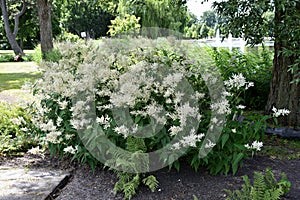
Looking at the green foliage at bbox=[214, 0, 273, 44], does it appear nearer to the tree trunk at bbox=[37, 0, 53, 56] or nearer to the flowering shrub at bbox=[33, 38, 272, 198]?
the flowering shrub at bbox=[33, 38, 272, 198]

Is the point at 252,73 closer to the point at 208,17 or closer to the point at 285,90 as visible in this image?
the point at 285,90

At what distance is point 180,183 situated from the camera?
2.65 m

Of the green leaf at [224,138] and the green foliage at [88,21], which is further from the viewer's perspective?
the green foliage at [88,21]

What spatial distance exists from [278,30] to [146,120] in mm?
1733

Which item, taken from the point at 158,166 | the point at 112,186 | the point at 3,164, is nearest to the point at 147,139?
the point at 158,166

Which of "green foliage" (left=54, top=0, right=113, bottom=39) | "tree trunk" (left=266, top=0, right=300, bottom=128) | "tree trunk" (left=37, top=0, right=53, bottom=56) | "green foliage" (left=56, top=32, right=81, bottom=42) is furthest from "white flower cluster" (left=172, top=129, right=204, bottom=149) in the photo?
"green foliage" (left=54, top=0, right=113, bottom=39)

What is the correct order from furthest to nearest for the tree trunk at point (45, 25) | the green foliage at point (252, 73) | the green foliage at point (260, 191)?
1. the tree trunk at point (45, 25)
2. the green foliage at point (252, 73)
3. the green foliage at point (260, 191)

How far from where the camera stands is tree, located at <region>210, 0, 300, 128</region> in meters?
2.90

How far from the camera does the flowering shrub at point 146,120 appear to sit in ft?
8.18

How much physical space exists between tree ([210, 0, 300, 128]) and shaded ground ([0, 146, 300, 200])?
834 mm

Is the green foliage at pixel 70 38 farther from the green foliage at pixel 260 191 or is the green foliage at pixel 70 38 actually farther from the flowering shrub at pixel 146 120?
the green foliage at pixel 260 191

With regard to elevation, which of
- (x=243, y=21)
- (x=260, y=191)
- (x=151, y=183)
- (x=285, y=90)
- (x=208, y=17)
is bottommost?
(x=151, y=183)

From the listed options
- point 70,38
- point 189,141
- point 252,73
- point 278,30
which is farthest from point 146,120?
point 70,38

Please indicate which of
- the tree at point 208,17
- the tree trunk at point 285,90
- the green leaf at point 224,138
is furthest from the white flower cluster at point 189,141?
the tree at point 208,17
